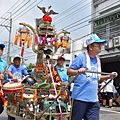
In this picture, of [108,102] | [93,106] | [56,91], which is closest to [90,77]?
[93,106]

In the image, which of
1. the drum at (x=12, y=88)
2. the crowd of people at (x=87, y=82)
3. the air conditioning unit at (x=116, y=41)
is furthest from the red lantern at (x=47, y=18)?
the air conditioning unit at (x=116, y=41)

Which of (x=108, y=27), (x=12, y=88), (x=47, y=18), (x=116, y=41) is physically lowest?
(x=12, y=88)

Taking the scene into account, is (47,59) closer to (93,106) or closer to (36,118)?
(36,118)

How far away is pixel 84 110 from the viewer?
12.8ft

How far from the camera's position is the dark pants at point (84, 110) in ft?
12.6

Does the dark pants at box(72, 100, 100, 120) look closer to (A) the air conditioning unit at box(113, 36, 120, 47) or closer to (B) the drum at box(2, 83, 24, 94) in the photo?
(B) the drum at box(2, 83, 24, 94)

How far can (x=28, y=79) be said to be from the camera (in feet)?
17.9

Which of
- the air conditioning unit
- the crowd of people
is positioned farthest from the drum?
the air conditioning unit

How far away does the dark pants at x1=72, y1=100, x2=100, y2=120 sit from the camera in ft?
12.6

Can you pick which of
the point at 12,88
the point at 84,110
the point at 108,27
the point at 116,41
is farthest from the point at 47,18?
the point at 108,27

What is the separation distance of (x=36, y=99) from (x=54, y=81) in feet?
2.68

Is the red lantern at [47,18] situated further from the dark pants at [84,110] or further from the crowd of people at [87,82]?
the dark pants at [84,110]

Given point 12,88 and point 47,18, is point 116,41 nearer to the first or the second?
point 47,18

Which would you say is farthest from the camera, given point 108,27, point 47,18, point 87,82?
point 108,27
